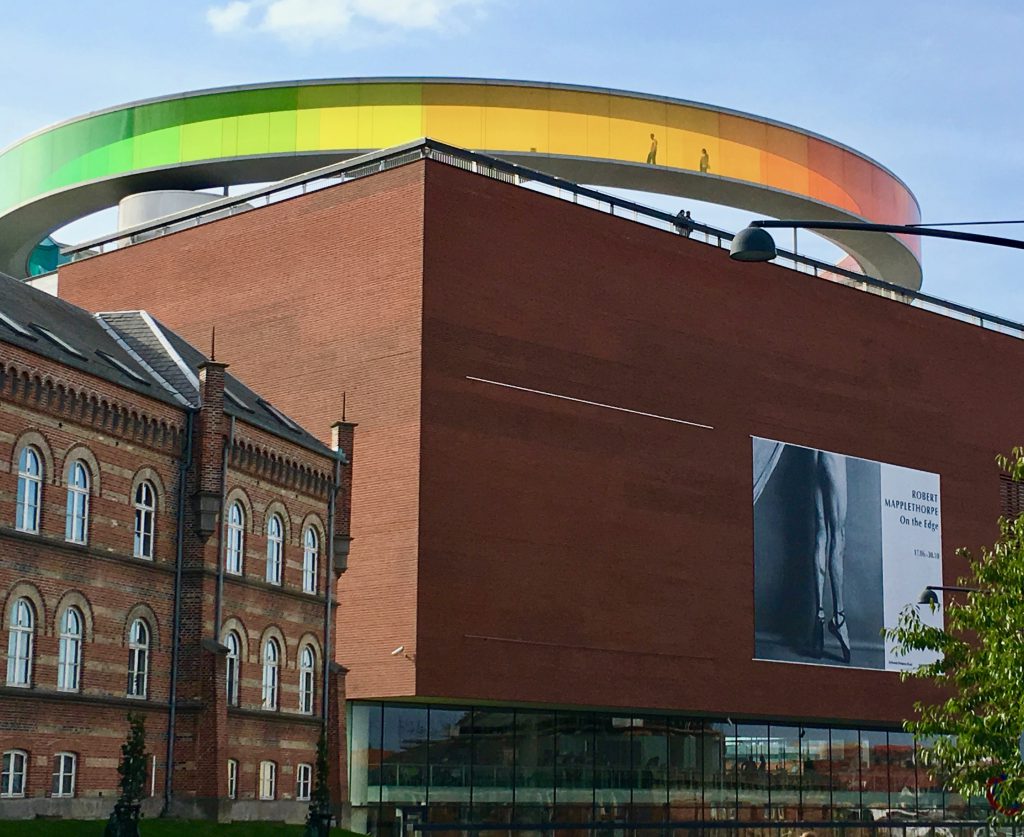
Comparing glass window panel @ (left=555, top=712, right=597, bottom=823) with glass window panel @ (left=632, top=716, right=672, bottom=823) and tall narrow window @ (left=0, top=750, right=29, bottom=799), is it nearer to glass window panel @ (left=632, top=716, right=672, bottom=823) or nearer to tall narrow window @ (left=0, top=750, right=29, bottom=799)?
glass window panel @ (left=632, top=716, right=672, bottom=823)

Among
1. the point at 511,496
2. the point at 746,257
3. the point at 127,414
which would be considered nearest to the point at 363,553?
the point at 511,496

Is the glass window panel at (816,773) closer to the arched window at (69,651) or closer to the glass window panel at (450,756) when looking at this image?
the glass window panel at (450,756)

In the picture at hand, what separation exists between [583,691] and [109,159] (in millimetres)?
24818

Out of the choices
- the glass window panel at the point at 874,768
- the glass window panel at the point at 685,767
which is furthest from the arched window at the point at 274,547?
the glass window panel at the point at 874,768

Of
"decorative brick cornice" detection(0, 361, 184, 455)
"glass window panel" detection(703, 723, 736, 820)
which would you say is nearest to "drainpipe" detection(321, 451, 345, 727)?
"decorative brick cornice" detection(0, 361, 184, 455)

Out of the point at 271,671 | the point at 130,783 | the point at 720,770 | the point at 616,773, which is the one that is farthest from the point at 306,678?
the point at 720,770

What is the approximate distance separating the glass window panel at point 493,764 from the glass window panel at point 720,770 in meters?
8.14

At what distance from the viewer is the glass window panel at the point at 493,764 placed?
49219mm

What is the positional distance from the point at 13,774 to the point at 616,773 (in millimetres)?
22817

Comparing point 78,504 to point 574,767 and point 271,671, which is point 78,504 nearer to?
point 271,671

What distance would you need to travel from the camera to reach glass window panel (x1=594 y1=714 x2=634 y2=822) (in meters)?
52.0

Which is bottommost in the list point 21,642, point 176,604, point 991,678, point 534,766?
point 534,766

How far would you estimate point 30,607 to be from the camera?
35469mm

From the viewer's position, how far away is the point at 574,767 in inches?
2041
